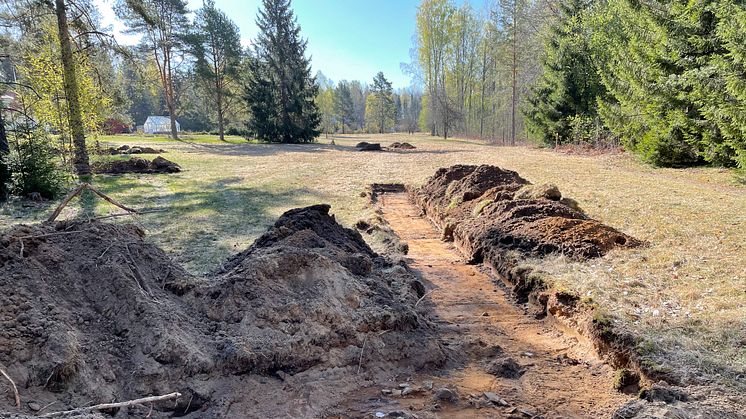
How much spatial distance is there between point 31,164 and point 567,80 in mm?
20475

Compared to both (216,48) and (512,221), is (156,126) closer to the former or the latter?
(216,48)

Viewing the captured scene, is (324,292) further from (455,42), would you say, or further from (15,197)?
(455,42)

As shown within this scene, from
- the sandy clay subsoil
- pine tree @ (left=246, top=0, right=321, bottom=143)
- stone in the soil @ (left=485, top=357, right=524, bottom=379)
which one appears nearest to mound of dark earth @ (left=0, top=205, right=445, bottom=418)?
the sandy clay subsoil

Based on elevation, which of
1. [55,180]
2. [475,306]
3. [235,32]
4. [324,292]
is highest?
[235,32]

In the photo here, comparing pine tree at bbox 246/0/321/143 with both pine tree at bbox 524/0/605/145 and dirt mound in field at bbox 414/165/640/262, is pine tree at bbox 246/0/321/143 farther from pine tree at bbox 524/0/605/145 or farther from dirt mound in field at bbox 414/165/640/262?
dirt mound in field at bbox 414/165/640/262

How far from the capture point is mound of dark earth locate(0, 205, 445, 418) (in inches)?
97.4

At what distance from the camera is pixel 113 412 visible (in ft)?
7.64

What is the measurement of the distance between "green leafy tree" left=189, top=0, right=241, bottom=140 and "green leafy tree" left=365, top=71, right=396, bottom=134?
31.8 metres

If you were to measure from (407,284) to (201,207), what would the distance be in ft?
18.9

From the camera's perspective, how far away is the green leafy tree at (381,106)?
Result: 64.6m

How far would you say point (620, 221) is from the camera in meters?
6.42

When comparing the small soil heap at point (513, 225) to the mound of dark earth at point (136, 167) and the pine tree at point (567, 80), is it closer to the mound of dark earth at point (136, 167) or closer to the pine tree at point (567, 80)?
the mound of dark earth at point (136, 167)

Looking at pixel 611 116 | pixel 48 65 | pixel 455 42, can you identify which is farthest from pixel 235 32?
pixel 611 116

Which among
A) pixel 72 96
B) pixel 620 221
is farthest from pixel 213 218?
pixel 72 96
